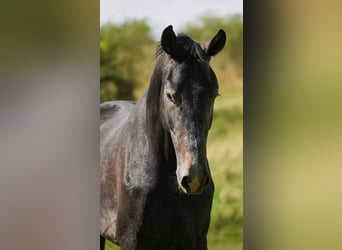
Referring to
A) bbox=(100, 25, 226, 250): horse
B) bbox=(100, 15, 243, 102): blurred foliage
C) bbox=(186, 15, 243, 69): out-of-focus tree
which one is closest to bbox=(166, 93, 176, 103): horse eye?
bbox=(100, 25, 226, 250): horse

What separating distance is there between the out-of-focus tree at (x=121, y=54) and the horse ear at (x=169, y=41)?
0.06 meters

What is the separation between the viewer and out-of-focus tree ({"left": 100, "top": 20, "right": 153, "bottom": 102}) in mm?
1800

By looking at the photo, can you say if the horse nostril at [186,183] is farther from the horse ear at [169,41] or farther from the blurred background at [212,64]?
the horse ear at [169,41]

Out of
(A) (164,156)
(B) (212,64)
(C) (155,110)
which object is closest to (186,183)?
(A) (164,156)

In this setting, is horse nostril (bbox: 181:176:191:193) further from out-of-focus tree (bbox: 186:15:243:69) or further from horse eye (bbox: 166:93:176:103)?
out-of-focus tree (bbox: 186:15:243:69)

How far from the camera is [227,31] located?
6.00 feet

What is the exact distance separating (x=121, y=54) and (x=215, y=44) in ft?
1.06

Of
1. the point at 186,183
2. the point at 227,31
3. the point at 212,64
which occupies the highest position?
the point at 227,31

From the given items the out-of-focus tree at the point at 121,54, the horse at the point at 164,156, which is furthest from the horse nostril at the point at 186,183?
the out-of-focus tree at the point at 121,54

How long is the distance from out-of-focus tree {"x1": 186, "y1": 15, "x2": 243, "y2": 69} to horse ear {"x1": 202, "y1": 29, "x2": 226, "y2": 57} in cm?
2

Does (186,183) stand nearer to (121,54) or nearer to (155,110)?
(155,110)
